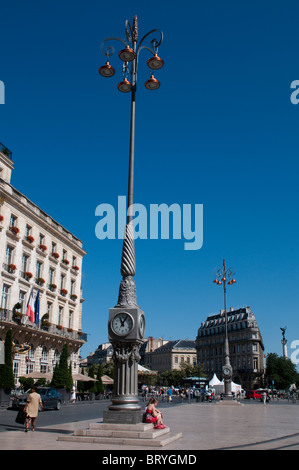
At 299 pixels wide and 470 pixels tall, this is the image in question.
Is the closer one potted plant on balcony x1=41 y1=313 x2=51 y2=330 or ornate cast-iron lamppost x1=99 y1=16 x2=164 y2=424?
ornate cast-iron lamppost x1=99 y1=16 x2=164 y2=424

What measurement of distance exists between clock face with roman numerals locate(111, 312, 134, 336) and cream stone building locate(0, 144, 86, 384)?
24253 millimetres

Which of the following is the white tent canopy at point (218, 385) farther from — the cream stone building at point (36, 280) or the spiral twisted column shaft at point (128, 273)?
the spiral twisted column shaft at point (128, 273)

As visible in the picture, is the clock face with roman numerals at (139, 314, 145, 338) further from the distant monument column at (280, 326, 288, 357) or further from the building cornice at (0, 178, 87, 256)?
the distant monument column at (280, 326, 288, 357)

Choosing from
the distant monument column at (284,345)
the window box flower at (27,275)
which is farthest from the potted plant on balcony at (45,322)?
the distant monument column at (284,345)

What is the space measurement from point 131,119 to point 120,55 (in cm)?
204

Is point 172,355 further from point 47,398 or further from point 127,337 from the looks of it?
point 127,337

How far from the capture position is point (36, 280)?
4084cm

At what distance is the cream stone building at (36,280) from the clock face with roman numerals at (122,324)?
24.3 m

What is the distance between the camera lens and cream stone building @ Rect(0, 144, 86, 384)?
36344 millimetres

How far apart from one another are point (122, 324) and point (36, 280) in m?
30.3

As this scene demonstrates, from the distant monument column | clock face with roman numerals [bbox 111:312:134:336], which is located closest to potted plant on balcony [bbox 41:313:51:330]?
clock face with roman numerals [bbox 111:312:134:336]

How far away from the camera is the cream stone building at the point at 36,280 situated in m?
36.3

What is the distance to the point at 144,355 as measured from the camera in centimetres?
16112

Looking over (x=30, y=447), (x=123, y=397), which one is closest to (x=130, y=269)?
(x=123, y=397)
